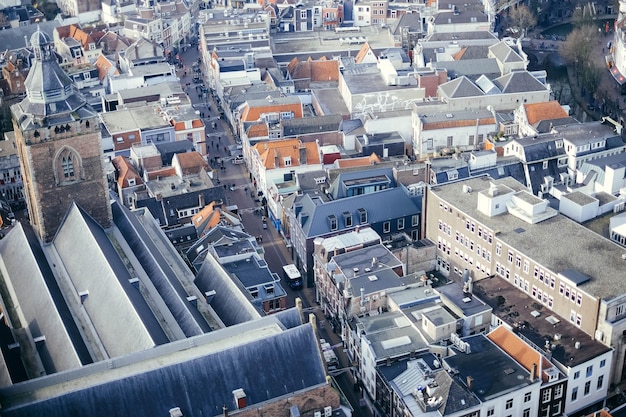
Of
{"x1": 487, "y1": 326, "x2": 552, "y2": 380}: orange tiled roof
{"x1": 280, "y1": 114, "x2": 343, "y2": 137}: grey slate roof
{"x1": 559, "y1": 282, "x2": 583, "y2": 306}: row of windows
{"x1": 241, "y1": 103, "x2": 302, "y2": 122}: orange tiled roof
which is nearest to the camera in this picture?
{"x1": 487, "y1": 326, "x2": 552, "y2": 380}: orange tiled roof

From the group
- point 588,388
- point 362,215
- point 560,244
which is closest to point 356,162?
point 362,215

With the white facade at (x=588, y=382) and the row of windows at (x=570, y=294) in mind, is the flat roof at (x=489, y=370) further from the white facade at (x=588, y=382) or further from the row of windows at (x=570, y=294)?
the row of windows at (x=570, y=294)

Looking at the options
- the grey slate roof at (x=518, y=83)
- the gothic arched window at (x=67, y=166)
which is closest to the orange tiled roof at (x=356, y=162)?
the grey slate roof at (x=518, y=83)

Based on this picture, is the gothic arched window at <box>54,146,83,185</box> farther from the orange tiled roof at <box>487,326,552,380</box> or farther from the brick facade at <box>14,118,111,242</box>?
the orange tiled roof at <box>487,326,552,380</box>

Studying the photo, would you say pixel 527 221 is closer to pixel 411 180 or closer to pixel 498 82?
pixel 411 180

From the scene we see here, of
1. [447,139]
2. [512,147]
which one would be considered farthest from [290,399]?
[447,139]

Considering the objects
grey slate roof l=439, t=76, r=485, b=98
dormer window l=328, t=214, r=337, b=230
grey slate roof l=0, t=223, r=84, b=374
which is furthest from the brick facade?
grey slate roof l=439, t=76, r=485, b=98
